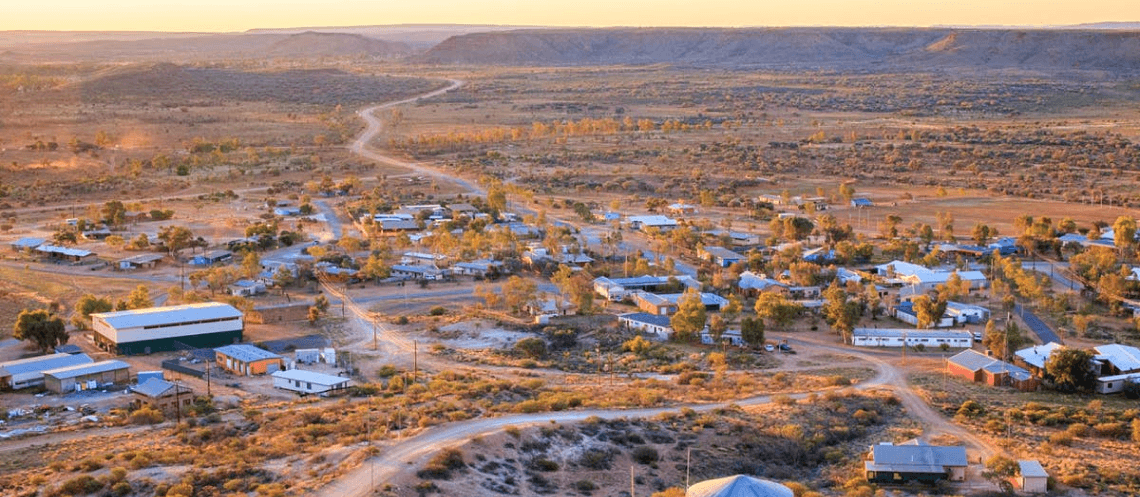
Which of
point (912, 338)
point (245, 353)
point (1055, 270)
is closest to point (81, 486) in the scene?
point (245, 353)

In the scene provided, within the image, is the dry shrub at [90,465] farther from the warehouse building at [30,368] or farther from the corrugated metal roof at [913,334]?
the corrugated metal roof at [913,334]

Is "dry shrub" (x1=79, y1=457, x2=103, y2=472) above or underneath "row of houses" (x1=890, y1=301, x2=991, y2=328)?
above

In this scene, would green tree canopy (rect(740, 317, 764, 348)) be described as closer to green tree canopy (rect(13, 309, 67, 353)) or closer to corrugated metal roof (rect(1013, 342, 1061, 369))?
corrugated metal roof (rect(1013, 342, 1061, 369))

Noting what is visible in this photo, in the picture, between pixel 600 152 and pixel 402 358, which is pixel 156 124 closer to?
pixel 600 152

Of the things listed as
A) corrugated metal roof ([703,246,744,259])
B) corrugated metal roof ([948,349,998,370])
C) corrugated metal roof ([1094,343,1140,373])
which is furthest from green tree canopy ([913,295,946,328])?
corrugated metal roof ([703,246,744,259])

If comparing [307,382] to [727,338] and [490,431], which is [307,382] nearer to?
[490,431]

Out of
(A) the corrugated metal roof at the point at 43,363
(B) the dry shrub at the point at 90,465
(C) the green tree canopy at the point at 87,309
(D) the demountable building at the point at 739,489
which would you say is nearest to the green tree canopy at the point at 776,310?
(D) the demountable building at the point at 739,489
